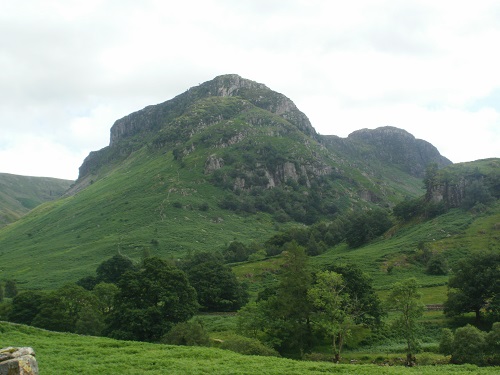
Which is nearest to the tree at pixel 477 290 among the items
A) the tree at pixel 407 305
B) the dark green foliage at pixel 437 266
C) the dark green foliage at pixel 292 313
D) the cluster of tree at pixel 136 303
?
the tree at pixel 407 305

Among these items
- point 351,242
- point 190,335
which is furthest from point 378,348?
point 351,242

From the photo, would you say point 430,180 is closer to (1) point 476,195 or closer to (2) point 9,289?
(1) point 476,195

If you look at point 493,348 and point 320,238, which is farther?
point 320,238

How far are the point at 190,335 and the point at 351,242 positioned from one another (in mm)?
115516

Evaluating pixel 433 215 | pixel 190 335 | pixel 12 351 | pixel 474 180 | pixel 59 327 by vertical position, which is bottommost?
pixel 59 327

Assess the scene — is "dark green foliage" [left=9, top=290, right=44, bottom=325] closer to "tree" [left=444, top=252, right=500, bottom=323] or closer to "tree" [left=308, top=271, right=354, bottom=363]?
"tree" [left=308, top=271, right=354, bottom=363]

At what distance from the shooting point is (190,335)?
4194 cm

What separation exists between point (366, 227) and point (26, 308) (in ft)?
370

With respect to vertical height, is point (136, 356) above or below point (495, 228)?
below

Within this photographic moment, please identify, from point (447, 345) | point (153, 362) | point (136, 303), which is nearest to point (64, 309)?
point (136, 303)

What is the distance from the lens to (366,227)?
5886 inches

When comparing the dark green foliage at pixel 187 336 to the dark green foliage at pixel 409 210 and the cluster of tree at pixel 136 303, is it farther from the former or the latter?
the dark green foliage at pixel 409 210

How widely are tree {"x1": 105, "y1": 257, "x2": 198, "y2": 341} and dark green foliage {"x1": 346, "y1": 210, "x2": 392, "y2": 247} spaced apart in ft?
337

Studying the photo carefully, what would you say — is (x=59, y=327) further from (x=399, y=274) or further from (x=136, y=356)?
(x=399, y=274)
